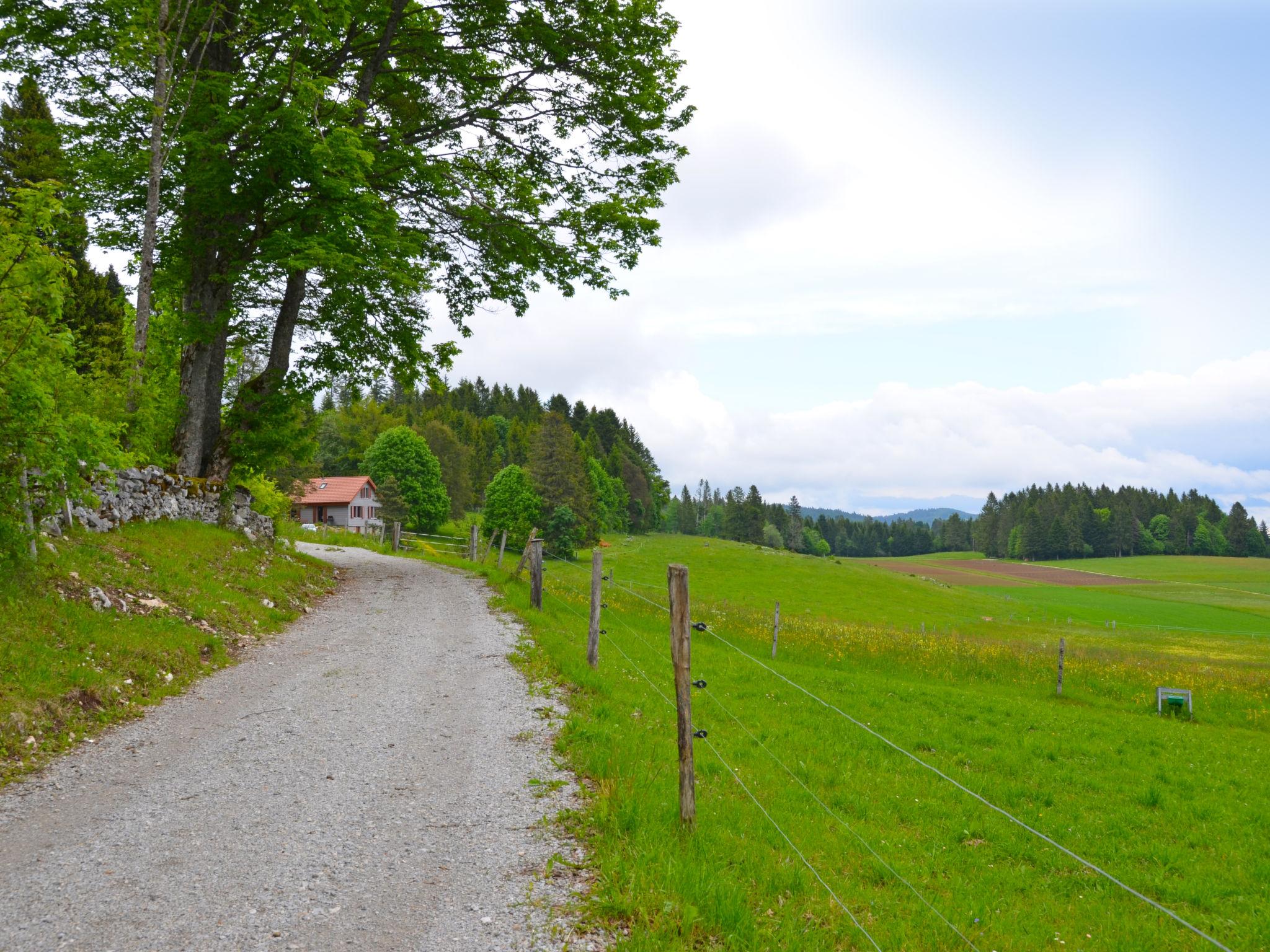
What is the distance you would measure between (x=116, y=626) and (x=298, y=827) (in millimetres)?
6604

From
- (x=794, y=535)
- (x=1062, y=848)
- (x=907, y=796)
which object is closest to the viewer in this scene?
(x=1062, y=848)

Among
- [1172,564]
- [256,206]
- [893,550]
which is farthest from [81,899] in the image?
[893,550]

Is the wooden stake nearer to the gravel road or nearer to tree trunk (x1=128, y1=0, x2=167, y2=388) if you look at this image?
the gravel road

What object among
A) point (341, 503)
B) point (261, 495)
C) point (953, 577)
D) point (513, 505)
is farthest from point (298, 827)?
point (953, 577)

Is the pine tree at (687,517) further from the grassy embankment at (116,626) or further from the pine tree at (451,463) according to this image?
the grassy embankment at (116,626)

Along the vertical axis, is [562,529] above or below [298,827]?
below

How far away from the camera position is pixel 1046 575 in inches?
4188

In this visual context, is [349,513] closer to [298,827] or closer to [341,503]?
[341,503]

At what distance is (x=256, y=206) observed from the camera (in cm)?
1784

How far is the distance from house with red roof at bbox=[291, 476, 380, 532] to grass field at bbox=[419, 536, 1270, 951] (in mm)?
64249

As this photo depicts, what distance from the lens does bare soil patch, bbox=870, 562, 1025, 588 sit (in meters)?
90.2

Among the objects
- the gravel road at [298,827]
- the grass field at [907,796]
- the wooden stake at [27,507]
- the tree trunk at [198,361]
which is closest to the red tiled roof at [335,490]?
the tree trunk at [198,361]

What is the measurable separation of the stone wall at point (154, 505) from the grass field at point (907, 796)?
7881 mm

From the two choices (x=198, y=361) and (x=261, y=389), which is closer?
(x=198, y=361)
